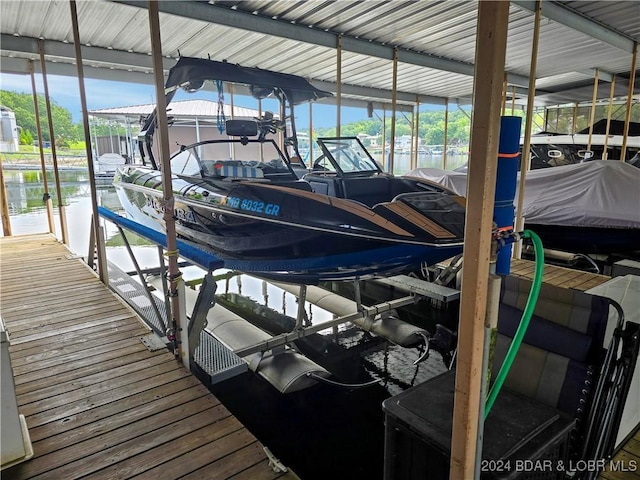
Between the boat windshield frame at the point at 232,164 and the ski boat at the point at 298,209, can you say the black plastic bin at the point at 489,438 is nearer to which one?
the ski boat at the point at 298,209

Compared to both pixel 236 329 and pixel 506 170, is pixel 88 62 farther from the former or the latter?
pixel 506 170

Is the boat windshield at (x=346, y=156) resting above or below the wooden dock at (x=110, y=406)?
above

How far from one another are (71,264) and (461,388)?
15.7 feet

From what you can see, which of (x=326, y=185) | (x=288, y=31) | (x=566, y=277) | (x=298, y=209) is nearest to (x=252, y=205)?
(x=298, y=209)

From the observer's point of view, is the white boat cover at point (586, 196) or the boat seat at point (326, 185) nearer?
the boat seat at point (326, 185)

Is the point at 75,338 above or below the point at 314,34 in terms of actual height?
below

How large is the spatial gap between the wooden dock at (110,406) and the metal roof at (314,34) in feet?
9.83

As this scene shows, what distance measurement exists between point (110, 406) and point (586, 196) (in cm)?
540

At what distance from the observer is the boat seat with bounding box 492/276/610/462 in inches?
68.2

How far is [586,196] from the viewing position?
16.8ft

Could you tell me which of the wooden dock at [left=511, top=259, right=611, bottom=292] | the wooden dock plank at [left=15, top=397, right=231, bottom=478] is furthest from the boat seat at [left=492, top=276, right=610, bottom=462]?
the wooden dock at [left=511, top=259, right=611, bottom=292]

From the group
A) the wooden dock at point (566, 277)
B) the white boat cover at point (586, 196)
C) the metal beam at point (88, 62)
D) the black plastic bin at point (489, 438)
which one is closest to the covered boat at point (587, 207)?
the white boat cover at point (586, 196)

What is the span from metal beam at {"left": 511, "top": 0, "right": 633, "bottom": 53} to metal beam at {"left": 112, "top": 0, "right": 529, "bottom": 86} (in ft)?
6.60

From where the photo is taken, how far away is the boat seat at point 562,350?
173 cm
